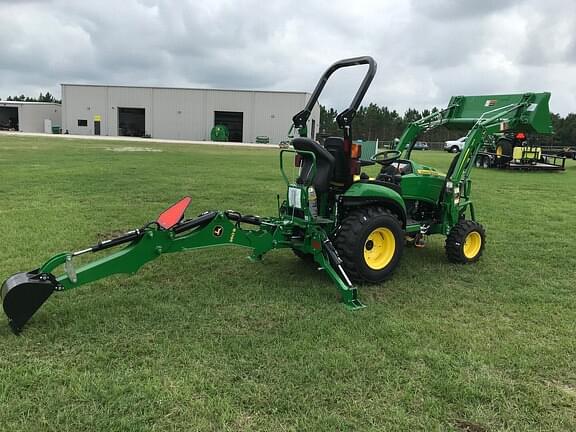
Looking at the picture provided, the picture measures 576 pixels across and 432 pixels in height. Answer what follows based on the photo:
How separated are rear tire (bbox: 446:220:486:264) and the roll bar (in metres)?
2.38

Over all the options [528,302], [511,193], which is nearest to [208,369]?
[528,302]

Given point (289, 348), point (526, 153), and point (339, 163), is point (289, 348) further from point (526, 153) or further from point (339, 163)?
point (526, 153)

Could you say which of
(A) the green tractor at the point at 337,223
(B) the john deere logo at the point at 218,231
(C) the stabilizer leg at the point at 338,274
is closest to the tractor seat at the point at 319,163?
(A) the green tractor at the point at 337,223

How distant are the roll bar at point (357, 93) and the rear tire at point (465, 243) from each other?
238cm

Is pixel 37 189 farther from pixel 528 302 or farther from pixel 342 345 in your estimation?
pixel 528 302

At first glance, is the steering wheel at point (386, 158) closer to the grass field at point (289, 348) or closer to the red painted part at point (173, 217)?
the grass field at point (289, 348)

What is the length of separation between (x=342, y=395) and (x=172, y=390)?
3.66ft

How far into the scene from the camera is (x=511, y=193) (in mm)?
13680

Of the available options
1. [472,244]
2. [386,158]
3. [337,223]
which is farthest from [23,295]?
[472,244]

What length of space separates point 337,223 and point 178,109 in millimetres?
54265

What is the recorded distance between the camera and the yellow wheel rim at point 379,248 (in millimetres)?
5363

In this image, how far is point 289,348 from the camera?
3754mm

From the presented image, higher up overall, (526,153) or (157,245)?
(526,153)

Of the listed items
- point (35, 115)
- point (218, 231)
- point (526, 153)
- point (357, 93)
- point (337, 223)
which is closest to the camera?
point (218, 231)
